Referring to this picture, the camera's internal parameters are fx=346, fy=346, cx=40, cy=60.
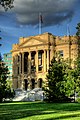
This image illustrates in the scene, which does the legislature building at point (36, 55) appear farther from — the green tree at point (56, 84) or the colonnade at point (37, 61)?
the green tree at point (56, 84)

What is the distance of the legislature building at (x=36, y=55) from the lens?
7469 cm

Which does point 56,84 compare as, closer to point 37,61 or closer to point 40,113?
point 40,113

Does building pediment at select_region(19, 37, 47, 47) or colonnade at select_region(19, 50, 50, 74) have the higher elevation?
building pediment at select_region(19, 37, 47, 47)

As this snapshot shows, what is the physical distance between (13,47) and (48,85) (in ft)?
130

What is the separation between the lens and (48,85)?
151 feet

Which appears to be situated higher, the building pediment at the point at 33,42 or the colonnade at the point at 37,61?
the building pediment at the point at 33,42

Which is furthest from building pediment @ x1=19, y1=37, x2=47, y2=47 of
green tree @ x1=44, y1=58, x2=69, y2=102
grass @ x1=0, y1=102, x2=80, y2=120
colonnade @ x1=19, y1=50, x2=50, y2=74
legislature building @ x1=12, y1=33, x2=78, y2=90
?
grass @ x1=0, y1=102, x2=80, y2=120

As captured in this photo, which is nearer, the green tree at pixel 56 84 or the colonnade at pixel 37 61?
the green tree at pixel 56 84

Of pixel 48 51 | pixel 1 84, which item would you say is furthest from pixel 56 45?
pixel 1 84

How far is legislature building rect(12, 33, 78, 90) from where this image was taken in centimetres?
7469

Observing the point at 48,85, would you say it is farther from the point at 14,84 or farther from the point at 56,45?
the point at 14,84

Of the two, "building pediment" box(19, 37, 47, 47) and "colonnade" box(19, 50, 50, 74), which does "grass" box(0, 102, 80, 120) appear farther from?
"building pediment" box(19, 37, 47, 47)

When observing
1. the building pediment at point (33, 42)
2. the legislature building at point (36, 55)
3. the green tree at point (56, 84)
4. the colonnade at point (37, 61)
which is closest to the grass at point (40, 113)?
the green tree at point (56, 84)

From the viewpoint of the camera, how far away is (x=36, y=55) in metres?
78.8
